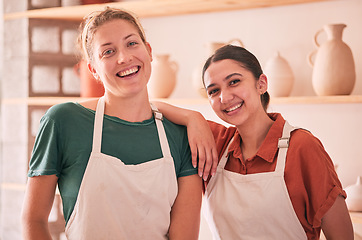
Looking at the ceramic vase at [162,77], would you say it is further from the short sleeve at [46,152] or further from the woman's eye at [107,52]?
the short sleeve at [46,152]

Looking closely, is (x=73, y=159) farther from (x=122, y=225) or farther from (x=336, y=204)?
(x=336, y=204)

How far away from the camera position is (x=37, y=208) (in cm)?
149

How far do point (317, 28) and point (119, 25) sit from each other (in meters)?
1.28

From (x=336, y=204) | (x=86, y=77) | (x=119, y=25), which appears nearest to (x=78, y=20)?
(x=86, y=77)

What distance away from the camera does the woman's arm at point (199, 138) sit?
1.65m

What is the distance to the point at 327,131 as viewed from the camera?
8.06ft

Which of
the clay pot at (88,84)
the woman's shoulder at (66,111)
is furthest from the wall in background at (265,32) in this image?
the woman's shoulder at (66,111)

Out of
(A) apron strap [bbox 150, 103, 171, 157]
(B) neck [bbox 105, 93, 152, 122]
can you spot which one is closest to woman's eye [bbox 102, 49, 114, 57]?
(B) neck [bbox 105, 93, 152, 122]

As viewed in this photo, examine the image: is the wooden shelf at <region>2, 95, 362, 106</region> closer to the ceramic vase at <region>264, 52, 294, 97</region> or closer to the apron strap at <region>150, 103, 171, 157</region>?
the ceramic vase at <region>264, 52, 294, 97</region>

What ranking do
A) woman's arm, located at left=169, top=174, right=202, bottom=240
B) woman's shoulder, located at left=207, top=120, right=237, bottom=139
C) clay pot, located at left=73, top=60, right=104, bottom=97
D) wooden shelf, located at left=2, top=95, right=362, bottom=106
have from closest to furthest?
woman's arm, located at left=169, top=174, right=202, bottom=240
woman's shoulder, located at left=207, top=120, right=237, bottom=139
wooden shelf, located at left=2, top=95, right=362, bottom=106
clay pot, located at left=73, top=60, right=104, bottom=97

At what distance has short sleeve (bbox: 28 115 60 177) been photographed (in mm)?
1482

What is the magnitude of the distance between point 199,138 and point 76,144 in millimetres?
437

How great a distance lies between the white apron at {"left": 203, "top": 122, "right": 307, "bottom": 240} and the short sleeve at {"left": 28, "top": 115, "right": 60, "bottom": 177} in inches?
23.8

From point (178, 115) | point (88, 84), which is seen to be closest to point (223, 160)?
point (178, 115)
